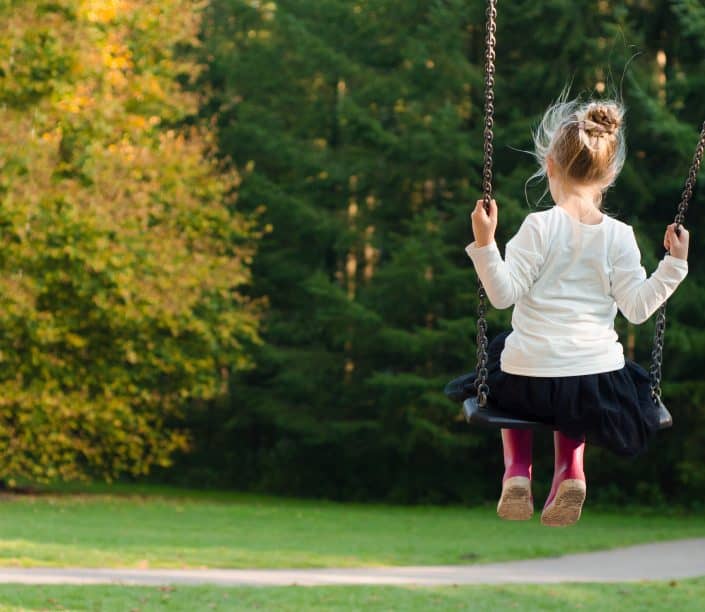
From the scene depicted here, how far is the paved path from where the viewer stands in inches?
519

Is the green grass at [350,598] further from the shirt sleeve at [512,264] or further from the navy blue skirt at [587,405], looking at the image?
the shirt sleeve at [512,264]

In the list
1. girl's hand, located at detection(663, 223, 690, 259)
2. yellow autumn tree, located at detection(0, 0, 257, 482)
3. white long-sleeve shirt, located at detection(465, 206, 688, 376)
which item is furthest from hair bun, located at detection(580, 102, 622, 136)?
yellow autumn tree, located at detection(0, 0, 257, 482)

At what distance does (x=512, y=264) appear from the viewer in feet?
14.2

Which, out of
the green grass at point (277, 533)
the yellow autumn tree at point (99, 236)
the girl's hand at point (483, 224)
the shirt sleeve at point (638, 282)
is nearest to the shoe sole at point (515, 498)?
the shirt sleeve at point (638, 282)

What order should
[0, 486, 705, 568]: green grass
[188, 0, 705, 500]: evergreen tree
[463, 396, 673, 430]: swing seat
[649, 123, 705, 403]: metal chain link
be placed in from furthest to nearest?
[188, 0, 705, 500]: evergreen tree < [0, 486, 705, 568]: green grass < [649, 123, 705, 403]: metal chain link < [463, 396, 673, 430]: swing seat

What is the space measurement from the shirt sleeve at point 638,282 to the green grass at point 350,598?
24.2ft

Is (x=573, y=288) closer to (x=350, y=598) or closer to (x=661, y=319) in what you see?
(x=661, y=319)

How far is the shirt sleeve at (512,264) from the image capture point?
4250mm

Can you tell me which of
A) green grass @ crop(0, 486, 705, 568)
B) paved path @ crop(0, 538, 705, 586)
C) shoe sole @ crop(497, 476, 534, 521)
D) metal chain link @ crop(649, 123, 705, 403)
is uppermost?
metal chain link @ crop(649, 123, 705, 403)

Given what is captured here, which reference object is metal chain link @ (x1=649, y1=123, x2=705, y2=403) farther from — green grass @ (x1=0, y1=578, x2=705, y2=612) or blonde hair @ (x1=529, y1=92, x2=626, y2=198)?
green grass @ (x1=0, y1=578, x2=705, y2=612)

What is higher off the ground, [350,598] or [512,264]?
[512,264]

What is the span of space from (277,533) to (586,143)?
1360 cm

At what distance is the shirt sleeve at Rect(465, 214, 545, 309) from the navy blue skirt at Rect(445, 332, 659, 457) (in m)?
0.30

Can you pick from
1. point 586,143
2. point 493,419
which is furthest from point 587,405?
point 586,143
